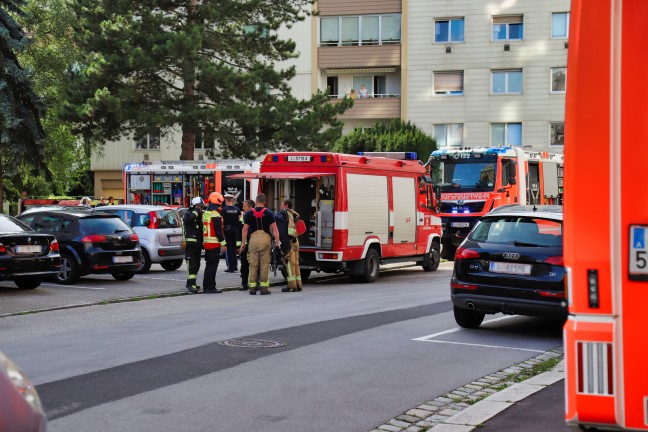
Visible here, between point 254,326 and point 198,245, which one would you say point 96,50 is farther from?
point 254,326

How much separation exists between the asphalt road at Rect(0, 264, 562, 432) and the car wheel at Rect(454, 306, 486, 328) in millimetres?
140

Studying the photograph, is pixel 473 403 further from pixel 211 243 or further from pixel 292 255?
pixel 292 255

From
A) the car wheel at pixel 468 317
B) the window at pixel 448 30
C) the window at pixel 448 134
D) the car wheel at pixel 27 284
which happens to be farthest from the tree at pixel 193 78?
the car wheel at pixel 468 317

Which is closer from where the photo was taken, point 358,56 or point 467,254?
point 467,254

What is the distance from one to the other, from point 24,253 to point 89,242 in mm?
2753

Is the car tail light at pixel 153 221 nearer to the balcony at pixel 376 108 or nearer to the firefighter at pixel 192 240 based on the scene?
the firefighter at pixel 192 240

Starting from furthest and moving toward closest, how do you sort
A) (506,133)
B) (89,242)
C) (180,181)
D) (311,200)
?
(506,133) < (180,181) < (311,200) < (89,242)

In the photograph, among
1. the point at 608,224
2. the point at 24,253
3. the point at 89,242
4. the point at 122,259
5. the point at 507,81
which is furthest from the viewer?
the point at 507,81

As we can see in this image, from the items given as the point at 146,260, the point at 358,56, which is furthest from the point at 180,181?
the point at 358,56

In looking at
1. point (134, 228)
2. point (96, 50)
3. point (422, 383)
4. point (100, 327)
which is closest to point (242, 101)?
point (96, 50)

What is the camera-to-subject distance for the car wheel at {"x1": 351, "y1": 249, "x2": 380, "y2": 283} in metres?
21.8

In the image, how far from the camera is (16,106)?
2880cm

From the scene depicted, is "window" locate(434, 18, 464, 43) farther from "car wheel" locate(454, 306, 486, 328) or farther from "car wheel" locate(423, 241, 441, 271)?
"car wheel" locate(454, 306, 486, 328)

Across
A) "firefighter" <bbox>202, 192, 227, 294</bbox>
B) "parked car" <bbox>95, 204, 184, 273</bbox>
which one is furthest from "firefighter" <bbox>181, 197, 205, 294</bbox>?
"parked car" <bbox>95, 204, 184, 273</bbox>
